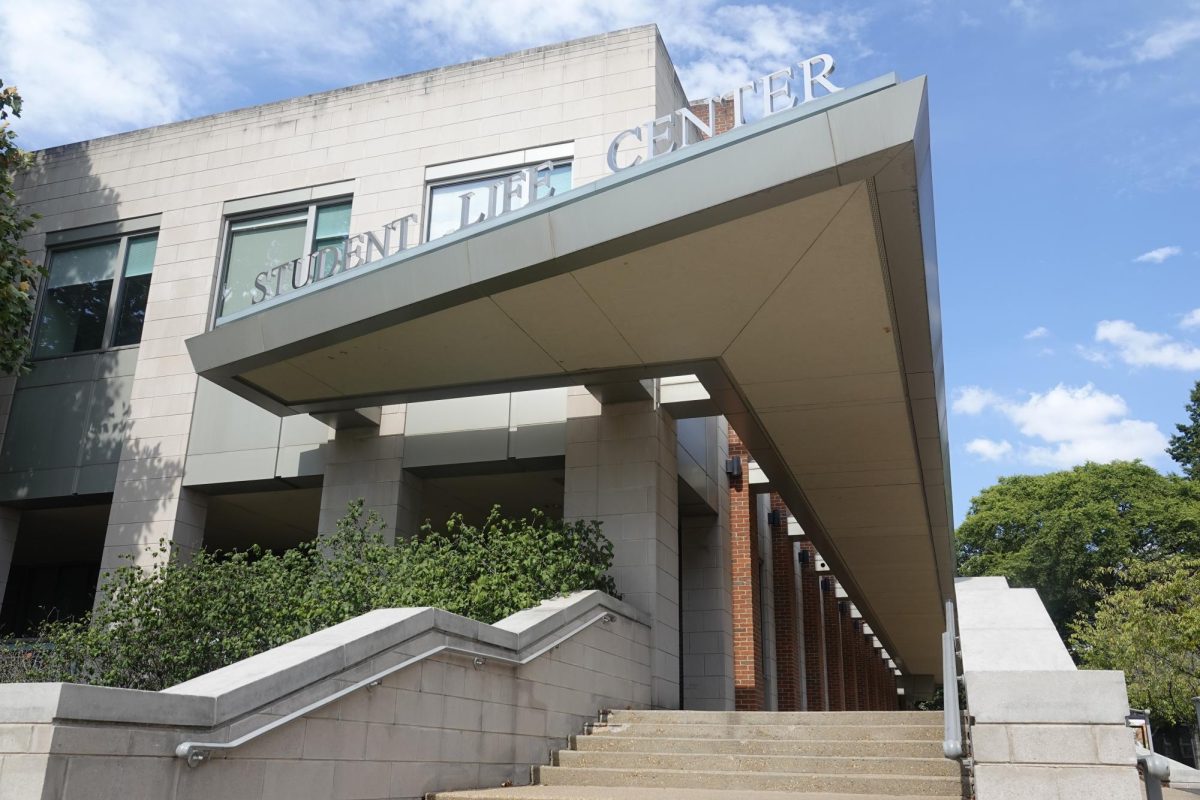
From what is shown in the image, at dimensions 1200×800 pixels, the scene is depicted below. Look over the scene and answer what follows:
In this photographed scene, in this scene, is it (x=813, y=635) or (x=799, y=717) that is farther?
(x=813, y=635)

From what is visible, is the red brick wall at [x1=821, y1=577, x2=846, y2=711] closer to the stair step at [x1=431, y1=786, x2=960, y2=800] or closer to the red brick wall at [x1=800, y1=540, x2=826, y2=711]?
the red brick wall at [x1=800, y1=540, x2=826, y2=711]

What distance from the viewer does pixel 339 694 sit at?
6.05 m

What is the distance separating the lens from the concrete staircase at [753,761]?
7.16 m

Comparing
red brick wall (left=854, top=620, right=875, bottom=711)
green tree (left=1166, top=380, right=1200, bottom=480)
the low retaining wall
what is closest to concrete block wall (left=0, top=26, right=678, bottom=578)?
the low retaining wall

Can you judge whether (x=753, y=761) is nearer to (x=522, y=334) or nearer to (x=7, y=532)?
(x=522, y=334)

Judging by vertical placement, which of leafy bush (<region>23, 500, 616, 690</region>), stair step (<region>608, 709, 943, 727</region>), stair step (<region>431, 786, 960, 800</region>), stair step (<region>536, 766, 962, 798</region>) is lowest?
stair step (<region>431, 786, 960, 800</region>)

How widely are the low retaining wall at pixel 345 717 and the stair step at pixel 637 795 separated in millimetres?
304

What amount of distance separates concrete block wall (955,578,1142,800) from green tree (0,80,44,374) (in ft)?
42.3

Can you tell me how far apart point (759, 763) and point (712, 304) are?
3.92 metres

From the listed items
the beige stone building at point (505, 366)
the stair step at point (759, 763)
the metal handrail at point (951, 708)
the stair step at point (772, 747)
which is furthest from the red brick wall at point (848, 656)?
the metal handrail at point (951, 708)

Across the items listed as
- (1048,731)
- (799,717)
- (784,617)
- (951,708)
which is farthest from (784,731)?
(784,617)

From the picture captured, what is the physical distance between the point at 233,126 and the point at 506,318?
→ 28.8ft

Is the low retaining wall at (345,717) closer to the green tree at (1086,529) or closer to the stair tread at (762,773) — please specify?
the stair tread at (762,773)

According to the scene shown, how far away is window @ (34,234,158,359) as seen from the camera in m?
15.6
